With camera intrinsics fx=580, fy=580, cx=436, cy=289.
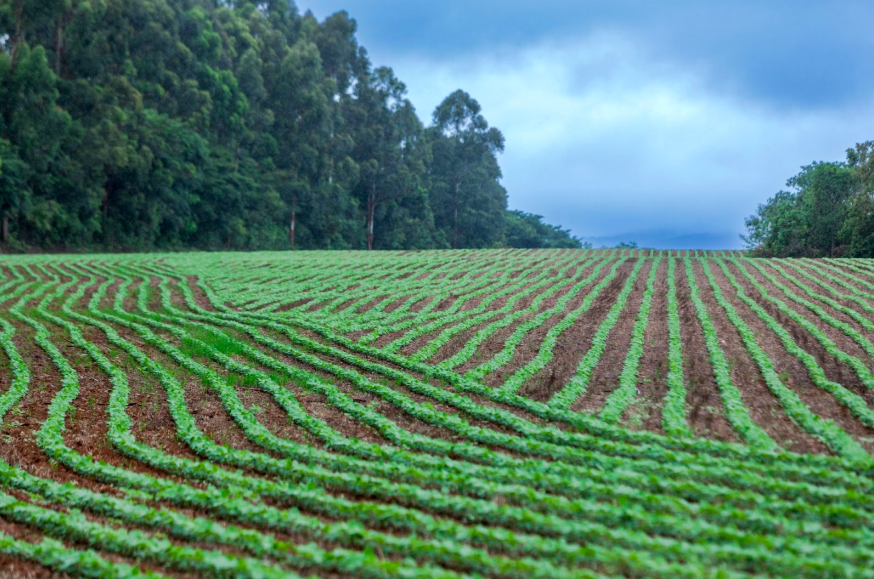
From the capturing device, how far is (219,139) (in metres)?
54.5

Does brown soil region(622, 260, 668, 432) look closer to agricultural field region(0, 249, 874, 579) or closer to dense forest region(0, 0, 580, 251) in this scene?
agricultural field region(0, 249, 874, 579)

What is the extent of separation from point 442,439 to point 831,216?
35425 mm

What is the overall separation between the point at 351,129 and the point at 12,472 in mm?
58628

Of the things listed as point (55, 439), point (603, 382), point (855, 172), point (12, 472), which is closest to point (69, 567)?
point (12, 472)

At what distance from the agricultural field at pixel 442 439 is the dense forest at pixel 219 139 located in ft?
74.2

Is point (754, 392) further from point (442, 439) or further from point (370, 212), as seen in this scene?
point (370, 212)

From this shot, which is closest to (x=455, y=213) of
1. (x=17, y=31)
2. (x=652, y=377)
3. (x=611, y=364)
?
(x=17, y=31)

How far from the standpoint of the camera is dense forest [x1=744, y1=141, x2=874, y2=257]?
32219 millimetres

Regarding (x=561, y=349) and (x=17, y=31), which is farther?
(x=17, y=31)

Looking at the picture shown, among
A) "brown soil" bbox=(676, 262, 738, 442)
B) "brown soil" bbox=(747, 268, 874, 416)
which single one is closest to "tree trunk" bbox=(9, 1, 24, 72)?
"brown soil" bbox=(676, 262, 738, 442)

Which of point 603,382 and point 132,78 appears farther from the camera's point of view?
point 132,78

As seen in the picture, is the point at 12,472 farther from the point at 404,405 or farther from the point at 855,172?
the point at 855,172

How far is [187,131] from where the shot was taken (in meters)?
46.2

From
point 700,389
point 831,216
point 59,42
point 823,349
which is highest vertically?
point 59,42
